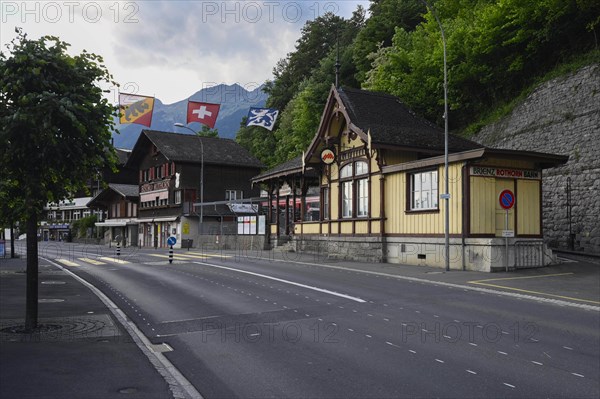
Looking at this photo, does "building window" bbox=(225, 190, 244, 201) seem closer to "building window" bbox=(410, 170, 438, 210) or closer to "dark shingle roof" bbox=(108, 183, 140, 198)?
"dark shingle roof" bbox=(108, 183, 140, 198)

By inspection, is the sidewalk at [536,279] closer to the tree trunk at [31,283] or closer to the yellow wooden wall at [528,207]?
the yellow wooden wall at [528,207]

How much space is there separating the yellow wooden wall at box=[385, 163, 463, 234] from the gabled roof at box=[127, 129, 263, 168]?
37867 millimetres

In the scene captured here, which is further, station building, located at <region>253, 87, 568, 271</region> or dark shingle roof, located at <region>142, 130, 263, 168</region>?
dark shingle roof, located at <region>142, 130, 263, 168</region>

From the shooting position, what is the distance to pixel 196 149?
63.0 metres

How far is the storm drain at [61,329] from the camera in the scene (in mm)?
9141

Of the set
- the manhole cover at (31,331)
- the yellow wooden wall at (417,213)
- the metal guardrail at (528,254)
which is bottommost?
the manhole cover at (31,331)

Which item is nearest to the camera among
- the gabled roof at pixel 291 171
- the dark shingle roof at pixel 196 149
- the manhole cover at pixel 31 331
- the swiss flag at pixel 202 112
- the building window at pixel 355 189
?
the manhole cover at pixel 31 331

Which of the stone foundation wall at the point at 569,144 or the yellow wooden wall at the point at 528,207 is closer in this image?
the yellow wooden wall at the point at 528,207

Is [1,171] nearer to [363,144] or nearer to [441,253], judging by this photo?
[441,253]

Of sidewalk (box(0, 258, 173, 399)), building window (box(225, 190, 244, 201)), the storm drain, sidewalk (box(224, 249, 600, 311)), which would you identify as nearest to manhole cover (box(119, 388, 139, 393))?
sidewalk (box(0, 258, 173, 399))

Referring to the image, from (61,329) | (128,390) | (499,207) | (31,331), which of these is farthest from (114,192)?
(128,390)

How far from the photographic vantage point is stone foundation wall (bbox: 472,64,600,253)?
2481 centimetres

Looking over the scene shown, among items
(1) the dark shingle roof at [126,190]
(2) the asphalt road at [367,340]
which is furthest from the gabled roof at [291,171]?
(1) the dark shingle roof at [126,190]

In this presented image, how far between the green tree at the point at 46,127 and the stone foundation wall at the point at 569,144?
71.4 feet
